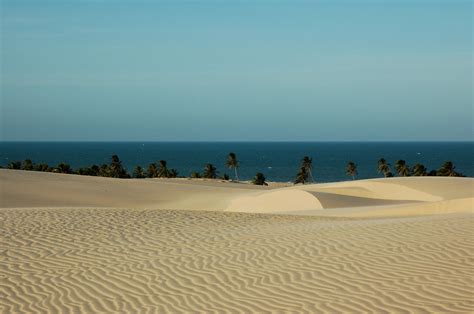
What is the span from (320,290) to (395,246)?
3091mm

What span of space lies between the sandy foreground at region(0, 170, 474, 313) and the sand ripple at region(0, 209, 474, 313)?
0.07 ft

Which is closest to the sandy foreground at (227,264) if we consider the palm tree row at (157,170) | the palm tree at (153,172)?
the palm tree row at (157,170)

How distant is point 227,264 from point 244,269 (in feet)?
1.91

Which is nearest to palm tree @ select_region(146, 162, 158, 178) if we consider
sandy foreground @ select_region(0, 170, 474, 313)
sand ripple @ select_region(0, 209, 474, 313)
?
sandy foreground @ select_region(0, 170, 474, 313)

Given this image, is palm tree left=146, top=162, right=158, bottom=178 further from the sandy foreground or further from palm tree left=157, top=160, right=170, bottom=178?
the sandy foreground

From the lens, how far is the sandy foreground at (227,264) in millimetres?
9359

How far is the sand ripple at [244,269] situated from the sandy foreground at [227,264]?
2 cm

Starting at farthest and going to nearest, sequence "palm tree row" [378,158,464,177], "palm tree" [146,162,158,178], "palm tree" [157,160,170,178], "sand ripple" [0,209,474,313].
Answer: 1. "palm tree" [146,162,158,178]
2. "palm tree" [157,160,170,178]
3. "palm tree row" [378,158,464,177]
4. "sand ripple" [0,209,474,313]

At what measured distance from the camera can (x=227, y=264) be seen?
471 inches

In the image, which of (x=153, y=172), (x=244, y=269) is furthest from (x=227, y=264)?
(x=153, y=172)

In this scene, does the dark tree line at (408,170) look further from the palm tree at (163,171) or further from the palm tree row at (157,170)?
the palm tree at (163,171)

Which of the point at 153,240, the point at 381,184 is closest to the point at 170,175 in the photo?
the point at 381,184

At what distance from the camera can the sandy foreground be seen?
936 cm

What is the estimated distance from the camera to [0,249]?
574 inches
